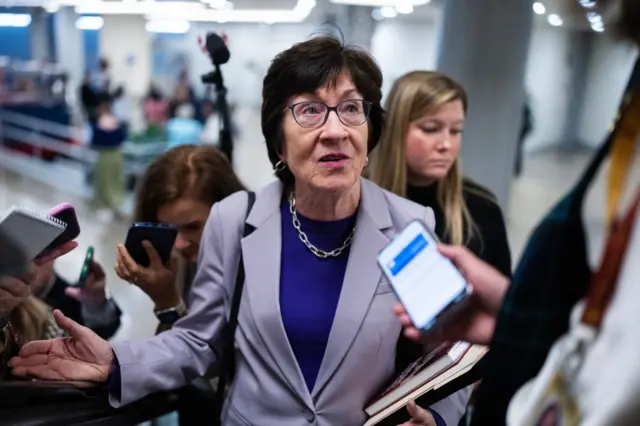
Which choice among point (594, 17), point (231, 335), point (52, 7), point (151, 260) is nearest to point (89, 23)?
point (52, 7)

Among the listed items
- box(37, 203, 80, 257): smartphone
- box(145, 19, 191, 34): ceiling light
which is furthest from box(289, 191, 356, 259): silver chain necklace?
box(145, 19, 191, 34): ceiling light

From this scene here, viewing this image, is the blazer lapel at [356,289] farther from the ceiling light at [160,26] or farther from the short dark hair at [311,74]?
the ceiling light at [160,26]

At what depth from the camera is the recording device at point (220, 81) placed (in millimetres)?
1733

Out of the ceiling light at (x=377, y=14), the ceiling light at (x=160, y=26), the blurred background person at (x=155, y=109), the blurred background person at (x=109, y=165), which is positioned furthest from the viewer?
the ceiling light at (x=160, y=26)

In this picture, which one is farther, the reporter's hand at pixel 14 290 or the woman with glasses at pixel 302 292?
the woman with glasses at pixel 302 292

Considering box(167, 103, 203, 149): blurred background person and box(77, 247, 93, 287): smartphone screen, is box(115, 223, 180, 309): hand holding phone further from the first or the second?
box(167, 103, 203, 149): blurred background person

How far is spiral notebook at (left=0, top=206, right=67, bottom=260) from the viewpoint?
1026 millimetres

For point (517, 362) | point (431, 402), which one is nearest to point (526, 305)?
point (517, 362)

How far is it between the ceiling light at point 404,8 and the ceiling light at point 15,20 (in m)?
9.28

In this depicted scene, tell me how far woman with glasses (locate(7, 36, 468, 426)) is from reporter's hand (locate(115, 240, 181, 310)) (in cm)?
15

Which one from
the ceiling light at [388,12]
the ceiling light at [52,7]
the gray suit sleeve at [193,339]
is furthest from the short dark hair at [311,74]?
the ceiling light at [52,7]

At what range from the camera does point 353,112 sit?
1231 mm

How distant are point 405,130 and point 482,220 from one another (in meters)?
0.36

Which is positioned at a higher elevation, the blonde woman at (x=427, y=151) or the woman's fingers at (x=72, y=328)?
the blonde woman at (x=427, y=151)
